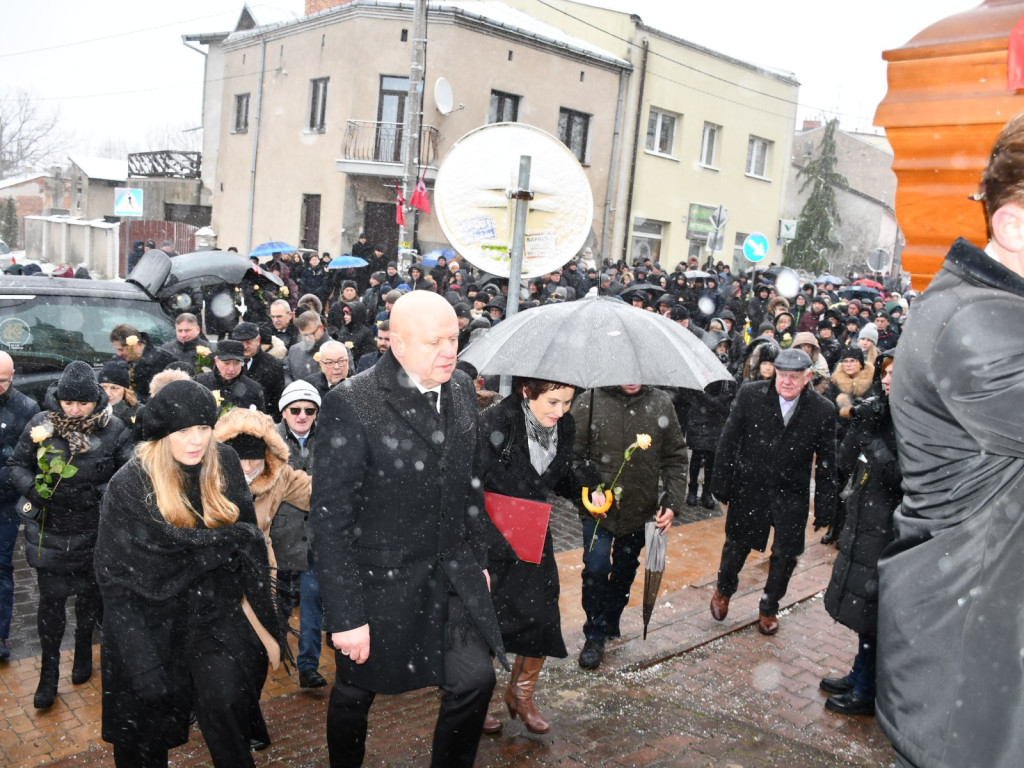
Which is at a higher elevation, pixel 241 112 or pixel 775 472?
pixel 241 112

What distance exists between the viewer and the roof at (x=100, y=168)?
41.2 meters

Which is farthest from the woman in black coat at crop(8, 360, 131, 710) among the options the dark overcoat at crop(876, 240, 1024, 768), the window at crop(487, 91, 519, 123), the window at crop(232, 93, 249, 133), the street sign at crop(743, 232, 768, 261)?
the window at crop(232, 93, 249, 133)

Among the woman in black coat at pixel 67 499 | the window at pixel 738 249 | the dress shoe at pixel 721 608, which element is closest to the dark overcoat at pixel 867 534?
the dress shoe at pixel 721 608

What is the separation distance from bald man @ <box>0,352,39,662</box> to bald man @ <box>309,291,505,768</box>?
111 inches

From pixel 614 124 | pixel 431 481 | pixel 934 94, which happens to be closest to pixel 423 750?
pixel 431 481

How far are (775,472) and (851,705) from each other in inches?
66.2

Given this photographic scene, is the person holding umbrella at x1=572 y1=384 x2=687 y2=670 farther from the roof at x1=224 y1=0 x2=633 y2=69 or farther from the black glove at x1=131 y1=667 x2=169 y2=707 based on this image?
the roof at x1=224 y1=0 x2=633 y2=69

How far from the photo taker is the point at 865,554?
468cm

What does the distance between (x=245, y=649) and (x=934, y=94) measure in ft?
11.2

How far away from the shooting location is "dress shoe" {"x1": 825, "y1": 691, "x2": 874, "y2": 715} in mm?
4781

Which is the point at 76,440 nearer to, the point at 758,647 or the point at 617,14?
the point at 758,647

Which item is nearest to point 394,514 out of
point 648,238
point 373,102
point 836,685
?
point 836,685

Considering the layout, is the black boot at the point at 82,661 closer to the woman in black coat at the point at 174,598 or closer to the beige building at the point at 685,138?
the woman in black coat at the point at 174,598

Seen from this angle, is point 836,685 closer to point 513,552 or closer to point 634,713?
point 634,713
